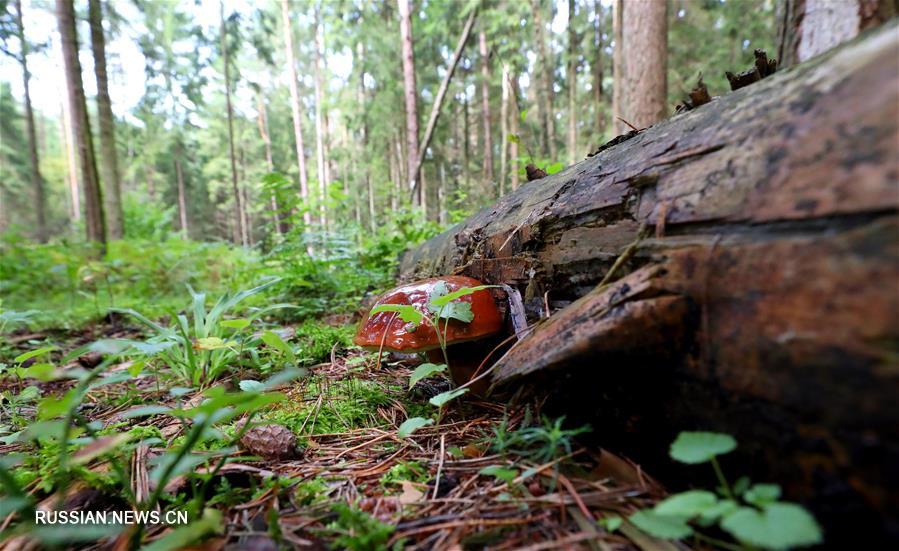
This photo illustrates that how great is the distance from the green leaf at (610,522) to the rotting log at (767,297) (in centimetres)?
22

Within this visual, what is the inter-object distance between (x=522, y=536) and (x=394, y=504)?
0.35 metres

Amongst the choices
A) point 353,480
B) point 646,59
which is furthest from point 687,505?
point 646,59

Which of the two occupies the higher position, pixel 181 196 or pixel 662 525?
pixel 181 196

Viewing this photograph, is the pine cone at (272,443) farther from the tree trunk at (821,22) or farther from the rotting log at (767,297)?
the tree trunk at (821,22)

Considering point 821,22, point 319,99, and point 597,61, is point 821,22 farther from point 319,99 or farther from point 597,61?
point 319,99

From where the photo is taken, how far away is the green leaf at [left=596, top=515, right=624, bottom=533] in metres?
0.82

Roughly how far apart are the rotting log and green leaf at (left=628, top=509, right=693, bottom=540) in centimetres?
19

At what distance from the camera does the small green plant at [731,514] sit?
60cm

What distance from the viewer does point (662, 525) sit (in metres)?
0.78

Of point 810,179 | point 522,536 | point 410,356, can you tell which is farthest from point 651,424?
point 410,356

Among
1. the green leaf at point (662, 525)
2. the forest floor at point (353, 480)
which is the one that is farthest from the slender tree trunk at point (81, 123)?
the green leaf at point (662, 525)

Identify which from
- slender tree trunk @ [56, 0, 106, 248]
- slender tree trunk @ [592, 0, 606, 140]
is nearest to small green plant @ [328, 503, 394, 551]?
slender tree trunk @ [56, 0, 106, 248]

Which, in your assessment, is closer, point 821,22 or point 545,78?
point 821,22

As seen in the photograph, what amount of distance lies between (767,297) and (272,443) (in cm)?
142
